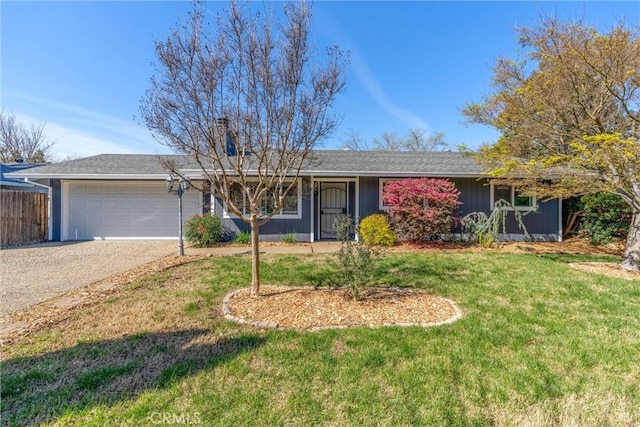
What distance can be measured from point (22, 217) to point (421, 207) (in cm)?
1327

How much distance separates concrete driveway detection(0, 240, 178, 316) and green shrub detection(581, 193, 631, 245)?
13509 mm

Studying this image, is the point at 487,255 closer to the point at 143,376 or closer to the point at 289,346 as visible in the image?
the point at 289,346

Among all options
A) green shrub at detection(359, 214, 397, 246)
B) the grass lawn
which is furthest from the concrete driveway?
green shrub at detection(359, 214, 397, 246)

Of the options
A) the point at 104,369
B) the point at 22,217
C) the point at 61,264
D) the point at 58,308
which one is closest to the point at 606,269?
the point at 104,369

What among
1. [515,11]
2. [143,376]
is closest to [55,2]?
[143,376]

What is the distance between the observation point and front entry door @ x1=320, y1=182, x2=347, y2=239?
1089cm

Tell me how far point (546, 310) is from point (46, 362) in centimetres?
586

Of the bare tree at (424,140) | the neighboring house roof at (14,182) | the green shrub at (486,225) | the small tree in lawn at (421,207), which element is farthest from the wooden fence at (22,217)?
the bare tree at (424,140)

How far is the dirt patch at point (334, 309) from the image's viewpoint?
139 inches

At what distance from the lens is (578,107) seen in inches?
236

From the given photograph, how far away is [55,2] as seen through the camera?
18.3 feet

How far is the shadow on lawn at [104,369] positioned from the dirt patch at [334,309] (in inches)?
23.5

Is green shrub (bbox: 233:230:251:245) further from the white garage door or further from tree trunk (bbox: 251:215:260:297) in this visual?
tree trunk (bbox: 251:215:260:297)

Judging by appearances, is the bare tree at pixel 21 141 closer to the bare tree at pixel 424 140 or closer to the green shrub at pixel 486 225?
the green shrub at pixel 486 225
